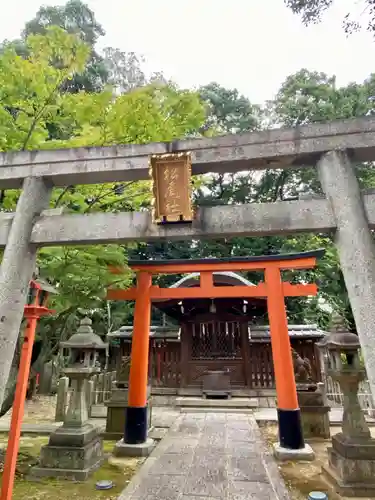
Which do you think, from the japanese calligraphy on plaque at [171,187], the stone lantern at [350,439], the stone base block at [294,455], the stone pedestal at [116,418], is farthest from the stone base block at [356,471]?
the stone pedestal at [116,418]

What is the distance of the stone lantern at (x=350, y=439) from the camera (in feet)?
17.2

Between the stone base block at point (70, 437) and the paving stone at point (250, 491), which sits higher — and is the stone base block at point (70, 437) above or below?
above

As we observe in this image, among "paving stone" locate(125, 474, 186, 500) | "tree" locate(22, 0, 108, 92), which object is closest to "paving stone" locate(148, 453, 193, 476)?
"paving stone" locate(125, 474, 186, 500)

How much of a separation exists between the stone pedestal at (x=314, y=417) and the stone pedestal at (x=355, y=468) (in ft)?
10.7

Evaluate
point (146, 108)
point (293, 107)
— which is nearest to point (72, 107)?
point (146, 108)

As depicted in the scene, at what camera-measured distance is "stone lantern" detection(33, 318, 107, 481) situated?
594cm

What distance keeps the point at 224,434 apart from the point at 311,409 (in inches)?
93.0

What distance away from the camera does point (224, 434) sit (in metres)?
8.71

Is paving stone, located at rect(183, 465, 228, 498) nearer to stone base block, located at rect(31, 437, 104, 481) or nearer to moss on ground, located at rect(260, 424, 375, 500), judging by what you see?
moss on ground, located at rect(260, 424, 375, 500)

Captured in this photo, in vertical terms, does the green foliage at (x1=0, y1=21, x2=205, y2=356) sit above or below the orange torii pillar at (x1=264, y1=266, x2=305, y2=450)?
above

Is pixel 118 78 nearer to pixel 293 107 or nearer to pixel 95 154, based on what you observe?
pixel 293 107

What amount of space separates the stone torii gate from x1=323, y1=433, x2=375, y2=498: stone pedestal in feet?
11.0

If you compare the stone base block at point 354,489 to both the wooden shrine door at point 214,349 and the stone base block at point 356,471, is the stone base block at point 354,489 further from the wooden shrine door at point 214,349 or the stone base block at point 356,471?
the wooden shrine door at point 214,349

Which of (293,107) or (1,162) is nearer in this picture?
(1,162)
